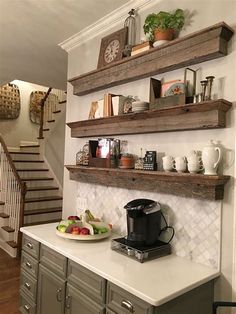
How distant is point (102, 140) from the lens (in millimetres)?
2381

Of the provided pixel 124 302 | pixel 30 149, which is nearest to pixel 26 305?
pixel 124 302

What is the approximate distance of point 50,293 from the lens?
6.53 ft

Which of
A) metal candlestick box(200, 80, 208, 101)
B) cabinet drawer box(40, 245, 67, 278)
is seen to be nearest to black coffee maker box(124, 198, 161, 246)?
cabinet drawer box(40, 245, 67, 278)

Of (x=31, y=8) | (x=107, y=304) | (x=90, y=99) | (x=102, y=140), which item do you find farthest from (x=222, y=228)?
(x=31, y=8)

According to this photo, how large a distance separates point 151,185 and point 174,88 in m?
0.70

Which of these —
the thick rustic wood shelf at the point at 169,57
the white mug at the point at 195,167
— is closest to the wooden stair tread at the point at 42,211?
the thick rustic wood shelf at the point at 169,57

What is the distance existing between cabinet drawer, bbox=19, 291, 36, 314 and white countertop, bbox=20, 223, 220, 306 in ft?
2.10

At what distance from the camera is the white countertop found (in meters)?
1.33

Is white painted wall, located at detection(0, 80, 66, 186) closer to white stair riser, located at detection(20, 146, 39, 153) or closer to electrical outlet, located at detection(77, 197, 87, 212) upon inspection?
white stair riser, located at detection(20, 146, 39, 153)

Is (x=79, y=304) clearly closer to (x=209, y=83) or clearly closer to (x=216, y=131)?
(x=216, y=131)

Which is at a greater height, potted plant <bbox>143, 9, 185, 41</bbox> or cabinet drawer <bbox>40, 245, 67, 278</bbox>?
potted plant <bbox>143, 9, 185, 41</bbox>

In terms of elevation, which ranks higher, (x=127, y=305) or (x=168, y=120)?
(x=168, y=120)

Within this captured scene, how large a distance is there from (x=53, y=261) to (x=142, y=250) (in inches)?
28.5

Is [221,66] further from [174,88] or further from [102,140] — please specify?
[102,140]
